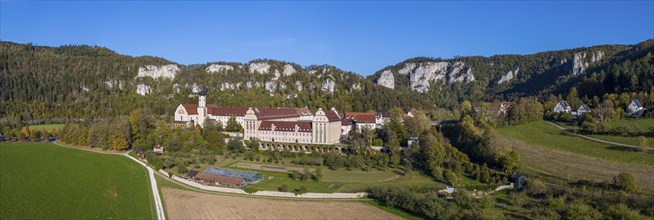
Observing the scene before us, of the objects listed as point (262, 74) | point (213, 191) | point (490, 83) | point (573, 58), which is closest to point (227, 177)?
point (213, 191)

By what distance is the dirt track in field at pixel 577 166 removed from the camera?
36.4 m

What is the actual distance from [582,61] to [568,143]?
111m

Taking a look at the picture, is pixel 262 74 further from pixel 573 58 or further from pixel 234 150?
pixel 573 58

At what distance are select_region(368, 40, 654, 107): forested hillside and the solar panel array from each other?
83779mm

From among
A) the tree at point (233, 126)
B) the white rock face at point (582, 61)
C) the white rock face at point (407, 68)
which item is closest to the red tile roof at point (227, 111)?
the tree at point (233, 126)

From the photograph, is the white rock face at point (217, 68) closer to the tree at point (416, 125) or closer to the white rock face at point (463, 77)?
the tree at point (416, 125)

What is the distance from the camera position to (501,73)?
176 metres

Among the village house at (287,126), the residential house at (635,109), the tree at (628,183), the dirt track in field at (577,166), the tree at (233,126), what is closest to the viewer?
the tree at (628,183)

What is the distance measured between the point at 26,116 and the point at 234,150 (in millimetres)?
62944

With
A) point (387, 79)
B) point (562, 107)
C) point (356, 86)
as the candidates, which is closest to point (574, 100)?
point (562, 107)

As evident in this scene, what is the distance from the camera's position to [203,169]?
156 feet

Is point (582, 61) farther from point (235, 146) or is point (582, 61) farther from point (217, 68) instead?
point (235, 146)

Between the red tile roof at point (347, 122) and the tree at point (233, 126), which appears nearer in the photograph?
the red tile roof at point (347, 122)

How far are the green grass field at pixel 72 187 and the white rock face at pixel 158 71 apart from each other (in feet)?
260
